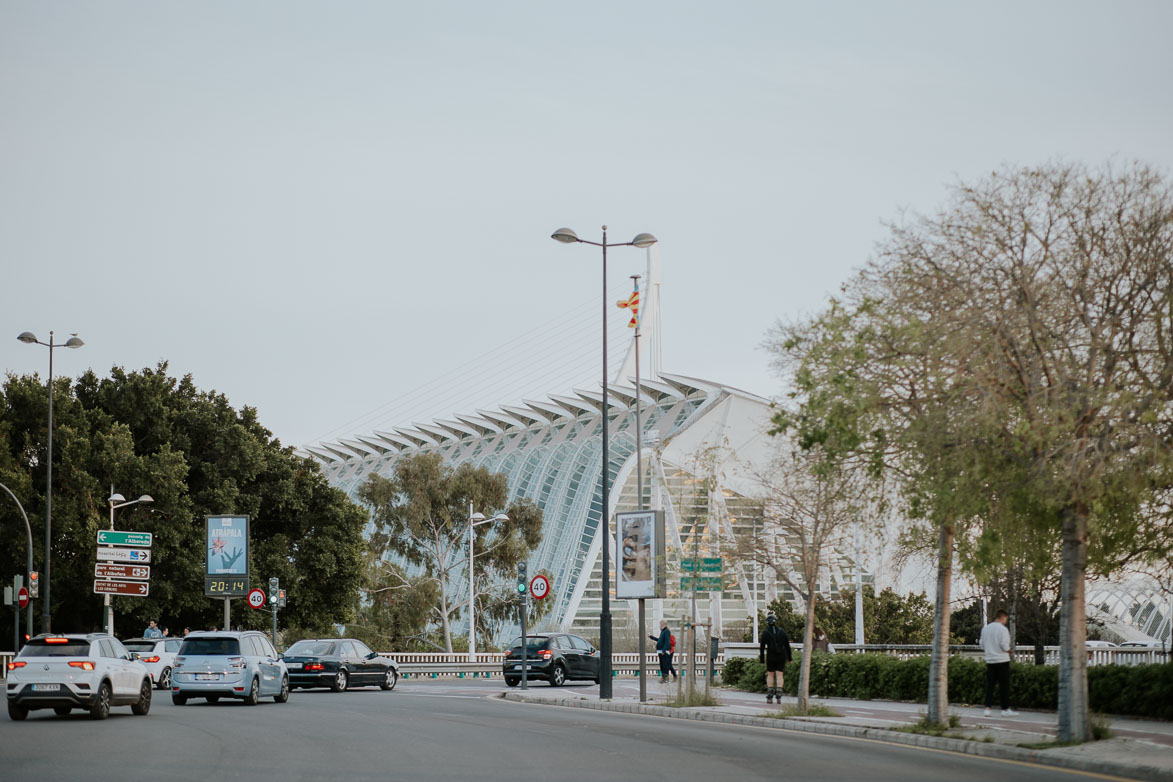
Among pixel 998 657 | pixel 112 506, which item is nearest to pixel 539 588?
pixel 998 657

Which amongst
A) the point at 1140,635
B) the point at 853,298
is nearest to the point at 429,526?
the point at 1140,635

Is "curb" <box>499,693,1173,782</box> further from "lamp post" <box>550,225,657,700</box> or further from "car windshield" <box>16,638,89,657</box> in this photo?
"car windshield" <box>16,638,89,657</box>

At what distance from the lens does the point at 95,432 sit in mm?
49438

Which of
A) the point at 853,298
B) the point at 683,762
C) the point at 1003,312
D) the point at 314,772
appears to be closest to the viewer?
the point at 314,772

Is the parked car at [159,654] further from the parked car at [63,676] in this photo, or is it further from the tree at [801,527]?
the tree at [801,527]

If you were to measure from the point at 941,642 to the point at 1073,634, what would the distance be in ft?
11.2

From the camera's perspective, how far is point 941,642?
20062 millimetres

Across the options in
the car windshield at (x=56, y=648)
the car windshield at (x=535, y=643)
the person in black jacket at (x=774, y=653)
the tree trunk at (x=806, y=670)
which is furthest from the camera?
the car windshield at (x=535, y=643)

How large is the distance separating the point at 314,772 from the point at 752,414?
223 feet

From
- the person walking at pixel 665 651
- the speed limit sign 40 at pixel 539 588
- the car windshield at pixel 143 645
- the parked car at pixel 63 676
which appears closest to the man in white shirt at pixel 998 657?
the parked car at pixel 63 676

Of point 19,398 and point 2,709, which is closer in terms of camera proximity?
point 2,709

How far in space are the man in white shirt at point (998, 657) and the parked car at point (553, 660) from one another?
1753 centimetres

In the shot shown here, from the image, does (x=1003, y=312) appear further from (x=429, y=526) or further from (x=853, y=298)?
(x=429, y=526)

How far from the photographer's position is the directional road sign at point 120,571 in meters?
40.7
